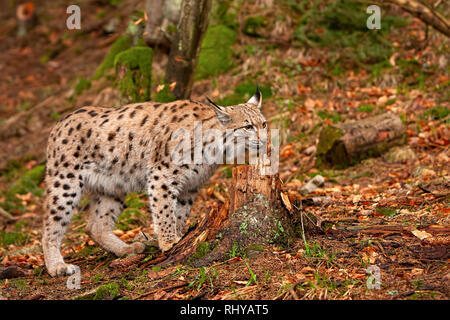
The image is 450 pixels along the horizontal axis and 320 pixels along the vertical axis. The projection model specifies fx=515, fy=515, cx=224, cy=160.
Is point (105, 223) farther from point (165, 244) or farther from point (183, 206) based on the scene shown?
point (165, 244)

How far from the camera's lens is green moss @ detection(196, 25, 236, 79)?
10946 mm

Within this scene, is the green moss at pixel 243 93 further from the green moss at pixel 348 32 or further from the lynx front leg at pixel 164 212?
the lynx front leg at pixel 164 212

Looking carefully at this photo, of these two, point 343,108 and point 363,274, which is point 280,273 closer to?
point 363,274

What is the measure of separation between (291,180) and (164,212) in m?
2.90

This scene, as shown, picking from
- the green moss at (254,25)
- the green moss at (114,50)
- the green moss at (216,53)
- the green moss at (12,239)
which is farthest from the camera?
the green moss at (254,25)

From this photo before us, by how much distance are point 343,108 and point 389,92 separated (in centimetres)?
93

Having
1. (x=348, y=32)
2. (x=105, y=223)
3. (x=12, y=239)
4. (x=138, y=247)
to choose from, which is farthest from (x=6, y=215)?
(x=348, y=32)

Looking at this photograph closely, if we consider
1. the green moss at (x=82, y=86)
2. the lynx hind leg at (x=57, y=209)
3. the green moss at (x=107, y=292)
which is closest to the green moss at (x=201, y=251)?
the green moss at (x=107, y=292)

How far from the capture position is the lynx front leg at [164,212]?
5.86 meters

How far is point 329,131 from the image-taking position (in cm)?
824

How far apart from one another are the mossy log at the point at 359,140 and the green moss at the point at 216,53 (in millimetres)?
3572

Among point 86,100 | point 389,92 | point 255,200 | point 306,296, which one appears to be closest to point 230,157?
point 255,200

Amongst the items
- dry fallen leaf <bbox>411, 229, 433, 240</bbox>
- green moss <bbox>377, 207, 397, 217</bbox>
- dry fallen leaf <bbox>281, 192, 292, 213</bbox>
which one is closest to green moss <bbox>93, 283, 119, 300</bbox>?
dry fallen leaf <bbox>281, 192, 292, 213</bbox>

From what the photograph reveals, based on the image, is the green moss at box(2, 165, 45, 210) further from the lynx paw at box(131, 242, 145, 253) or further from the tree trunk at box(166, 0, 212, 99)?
the lynx paw at box(131, 242, 145, 253)
